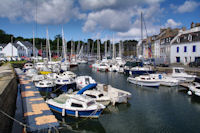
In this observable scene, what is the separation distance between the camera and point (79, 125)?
58.3 ft

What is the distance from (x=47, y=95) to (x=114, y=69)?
37434 millimetres

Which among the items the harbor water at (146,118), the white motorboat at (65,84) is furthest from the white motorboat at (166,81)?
the white motorboat at (65,84)

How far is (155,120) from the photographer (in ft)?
63.1

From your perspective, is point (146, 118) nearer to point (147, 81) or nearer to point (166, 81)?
point (147, 81)

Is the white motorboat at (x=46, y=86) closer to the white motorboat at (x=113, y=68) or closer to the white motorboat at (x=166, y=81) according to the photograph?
the white motorboat at (x=166, y=81)

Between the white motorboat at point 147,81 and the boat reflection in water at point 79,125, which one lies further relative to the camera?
the white motorboat at point 147,81

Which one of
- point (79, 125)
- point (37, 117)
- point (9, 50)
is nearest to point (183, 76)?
point (79, 125)

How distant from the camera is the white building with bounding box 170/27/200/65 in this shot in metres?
51.9

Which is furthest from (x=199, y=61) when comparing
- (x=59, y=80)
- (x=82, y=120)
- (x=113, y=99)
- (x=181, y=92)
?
(x=82, y=120)

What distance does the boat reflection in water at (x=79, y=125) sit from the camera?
17.1 m

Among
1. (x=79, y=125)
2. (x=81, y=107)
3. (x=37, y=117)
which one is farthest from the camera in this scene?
(x=81, y=107)

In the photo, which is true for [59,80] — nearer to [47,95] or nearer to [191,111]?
[47,95]

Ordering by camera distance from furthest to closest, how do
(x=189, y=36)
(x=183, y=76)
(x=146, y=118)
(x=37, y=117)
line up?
(x=189, y=36) → (x=183, y=76) → (x=146, y=118) → (x=37, y=117)

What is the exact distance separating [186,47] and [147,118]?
43644mm
